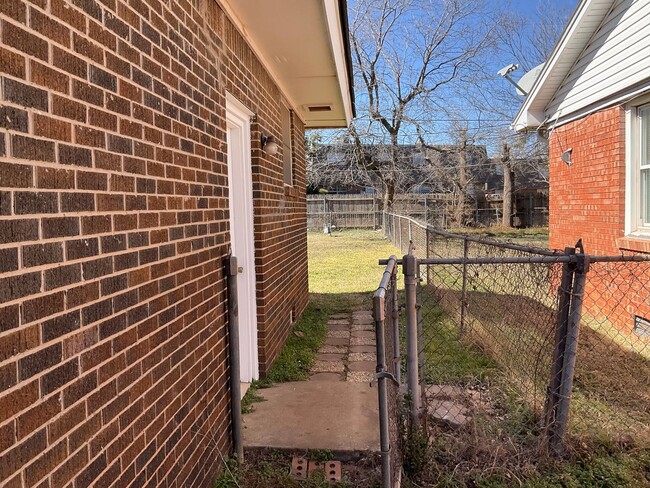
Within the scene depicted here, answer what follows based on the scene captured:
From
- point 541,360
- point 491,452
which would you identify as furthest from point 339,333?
point 491,452

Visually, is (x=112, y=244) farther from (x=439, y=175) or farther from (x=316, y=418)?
(x=439, y=175)

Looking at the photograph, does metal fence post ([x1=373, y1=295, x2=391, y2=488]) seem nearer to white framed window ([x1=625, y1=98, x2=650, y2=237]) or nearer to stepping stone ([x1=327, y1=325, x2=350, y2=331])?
stepping stone ([x1=327, y1=325, x2=350, y2=331])

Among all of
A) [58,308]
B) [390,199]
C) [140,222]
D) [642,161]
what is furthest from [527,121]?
[390,199]

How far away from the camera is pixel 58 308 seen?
148 centimetres

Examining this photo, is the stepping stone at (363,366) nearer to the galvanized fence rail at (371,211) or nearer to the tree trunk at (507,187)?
the galvanized fence rail at (371,211)

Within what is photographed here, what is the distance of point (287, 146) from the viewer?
655 cm

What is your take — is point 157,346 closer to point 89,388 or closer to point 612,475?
point 89,388

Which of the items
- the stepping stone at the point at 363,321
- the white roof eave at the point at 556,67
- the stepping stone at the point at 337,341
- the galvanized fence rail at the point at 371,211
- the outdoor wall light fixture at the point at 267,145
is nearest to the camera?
the outdoor wall light fixture at the point at 267,145

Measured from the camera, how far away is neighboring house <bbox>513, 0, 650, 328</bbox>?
5758 mm

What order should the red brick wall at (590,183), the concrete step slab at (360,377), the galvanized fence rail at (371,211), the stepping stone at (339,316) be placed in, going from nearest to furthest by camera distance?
the concrete step slab at (360,377), the red brick wall at (590,183), the stepping stone at (339,316), the galvanized fence rail at (371,211)

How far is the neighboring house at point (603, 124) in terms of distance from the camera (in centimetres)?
576

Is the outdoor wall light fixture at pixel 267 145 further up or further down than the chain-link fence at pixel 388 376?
further up

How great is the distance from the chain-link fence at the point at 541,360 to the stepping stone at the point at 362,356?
1.97 feet

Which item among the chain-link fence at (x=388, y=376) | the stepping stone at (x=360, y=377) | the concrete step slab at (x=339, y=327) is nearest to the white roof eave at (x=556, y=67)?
the concrete step slab at (x=339, y=327)
